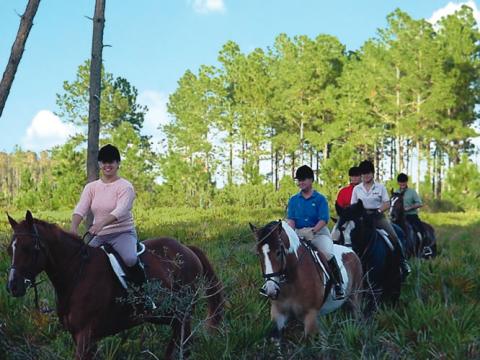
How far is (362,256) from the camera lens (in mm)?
8836

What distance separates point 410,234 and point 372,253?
522cm

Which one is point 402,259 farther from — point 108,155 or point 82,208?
point 82,208

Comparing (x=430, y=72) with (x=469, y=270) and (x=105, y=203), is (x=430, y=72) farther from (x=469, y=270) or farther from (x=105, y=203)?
(x=105, y=203)

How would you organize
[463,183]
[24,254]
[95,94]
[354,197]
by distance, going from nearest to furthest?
[24,254], [354,197], [95,94], [463,183]

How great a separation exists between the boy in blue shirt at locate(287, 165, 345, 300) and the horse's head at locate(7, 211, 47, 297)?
11.5 ft

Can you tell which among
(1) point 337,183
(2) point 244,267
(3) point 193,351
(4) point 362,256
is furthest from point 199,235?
(1) point 337,183

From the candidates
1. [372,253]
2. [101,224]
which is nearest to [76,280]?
[101,224]

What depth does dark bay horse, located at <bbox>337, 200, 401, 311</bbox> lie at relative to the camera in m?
8.45

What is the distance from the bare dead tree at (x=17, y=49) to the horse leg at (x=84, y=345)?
6952 mm

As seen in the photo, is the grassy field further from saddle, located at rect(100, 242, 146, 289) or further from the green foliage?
the green foliage

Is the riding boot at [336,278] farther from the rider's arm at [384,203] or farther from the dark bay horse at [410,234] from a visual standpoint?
the dark bay horse at [410,234]

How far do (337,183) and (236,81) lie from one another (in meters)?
17.2

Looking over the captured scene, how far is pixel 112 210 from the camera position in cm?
633

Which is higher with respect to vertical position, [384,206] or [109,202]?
[109,202]
